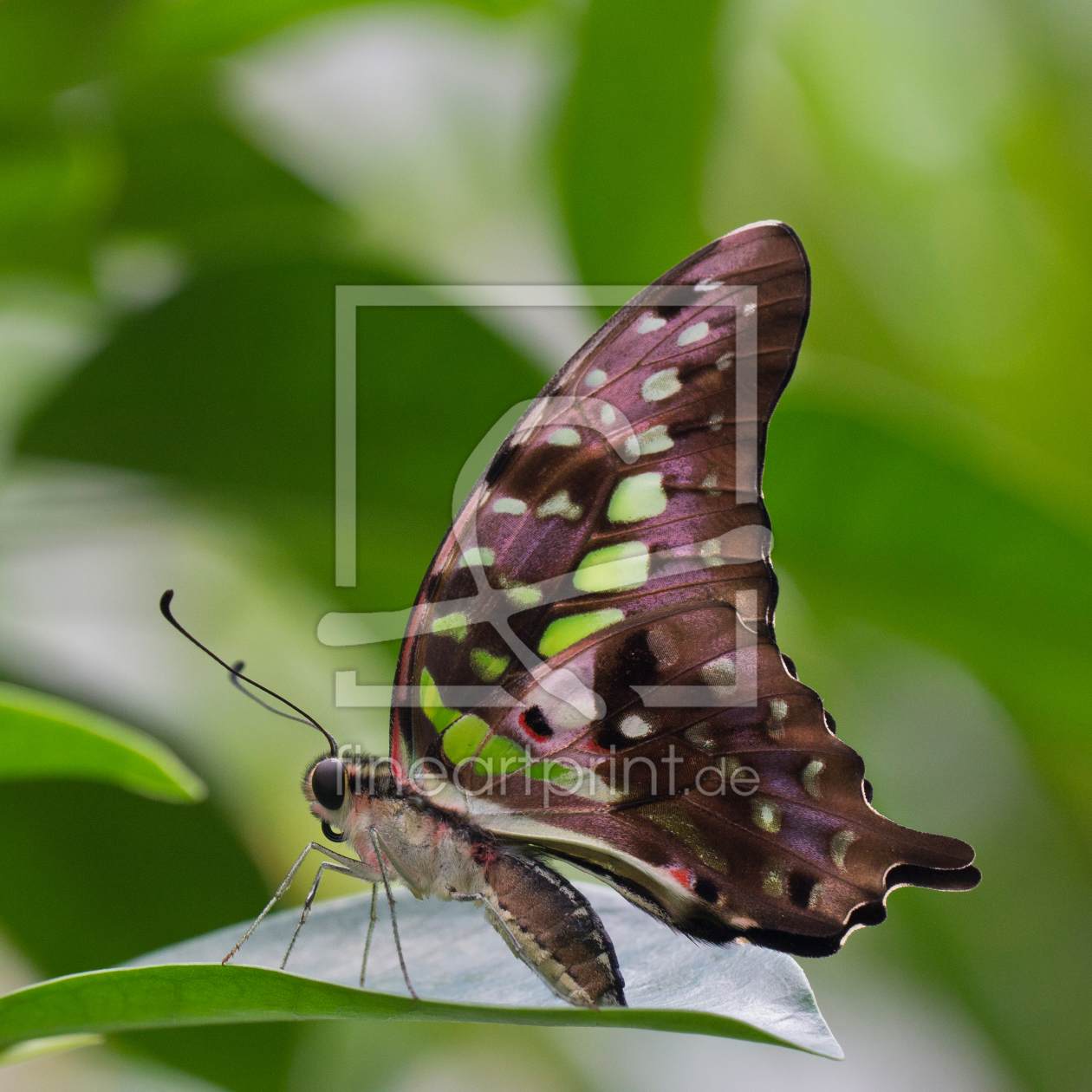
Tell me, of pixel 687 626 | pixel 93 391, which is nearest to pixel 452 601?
pixel 687 626

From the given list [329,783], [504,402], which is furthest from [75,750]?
[504,402]

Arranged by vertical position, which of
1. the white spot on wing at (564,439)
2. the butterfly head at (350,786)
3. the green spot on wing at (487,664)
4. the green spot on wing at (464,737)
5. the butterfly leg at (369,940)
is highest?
the white spot on wing at (564,439)

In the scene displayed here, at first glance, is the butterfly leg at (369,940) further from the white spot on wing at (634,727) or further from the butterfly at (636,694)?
the white spot on wing at (634,727)

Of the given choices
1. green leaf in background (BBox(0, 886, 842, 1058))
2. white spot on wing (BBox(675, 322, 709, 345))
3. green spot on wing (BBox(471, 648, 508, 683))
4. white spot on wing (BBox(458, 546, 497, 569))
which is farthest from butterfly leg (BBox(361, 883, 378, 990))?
white spot on wing (BBox(675, 322, 709, 345))

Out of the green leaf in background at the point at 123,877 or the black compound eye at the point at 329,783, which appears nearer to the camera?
the black compound eye at the point at 329,783

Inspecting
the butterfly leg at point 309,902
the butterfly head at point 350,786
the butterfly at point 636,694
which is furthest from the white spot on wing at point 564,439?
the butterfly leg at point 309,902
